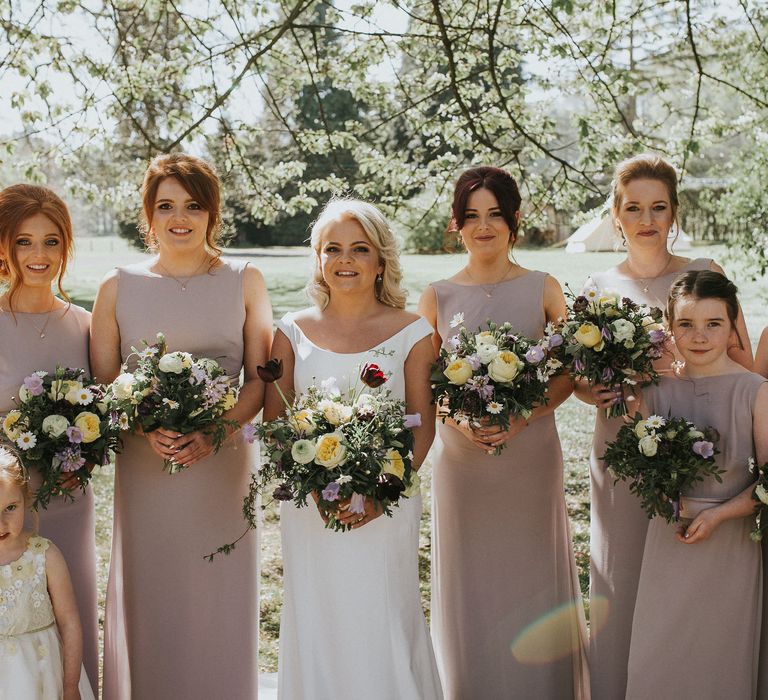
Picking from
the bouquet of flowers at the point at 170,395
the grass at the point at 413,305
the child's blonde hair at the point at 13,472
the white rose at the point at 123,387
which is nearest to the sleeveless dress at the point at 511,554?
the grass at the point at 413,305

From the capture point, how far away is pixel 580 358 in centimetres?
397

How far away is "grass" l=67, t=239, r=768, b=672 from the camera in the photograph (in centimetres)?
857

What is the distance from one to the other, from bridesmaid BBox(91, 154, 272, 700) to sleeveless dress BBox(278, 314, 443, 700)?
0.56m

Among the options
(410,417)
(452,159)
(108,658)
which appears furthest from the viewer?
(452,159)

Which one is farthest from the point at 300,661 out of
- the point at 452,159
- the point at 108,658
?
the point at 452,159

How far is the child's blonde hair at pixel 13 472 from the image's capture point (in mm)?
3734

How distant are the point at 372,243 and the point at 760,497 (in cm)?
194

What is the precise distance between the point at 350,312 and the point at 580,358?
1061 mm

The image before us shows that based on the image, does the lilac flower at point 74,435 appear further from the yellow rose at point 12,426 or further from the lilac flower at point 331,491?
the lilac flower at point 331,491

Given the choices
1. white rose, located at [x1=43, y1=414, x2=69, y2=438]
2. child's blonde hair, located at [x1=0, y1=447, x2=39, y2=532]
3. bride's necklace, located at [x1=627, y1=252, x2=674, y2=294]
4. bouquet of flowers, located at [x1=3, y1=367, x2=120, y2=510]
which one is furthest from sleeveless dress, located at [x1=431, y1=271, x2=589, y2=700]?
child's blonde hair, located at [x1=0, y1=447, x2=39, y2=532]

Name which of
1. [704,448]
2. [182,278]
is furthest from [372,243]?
[704,448]

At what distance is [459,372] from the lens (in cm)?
385

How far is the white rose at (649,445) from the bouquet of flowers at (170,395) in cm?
174

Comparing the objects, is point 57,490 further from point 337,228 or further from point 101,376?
point 337,228
